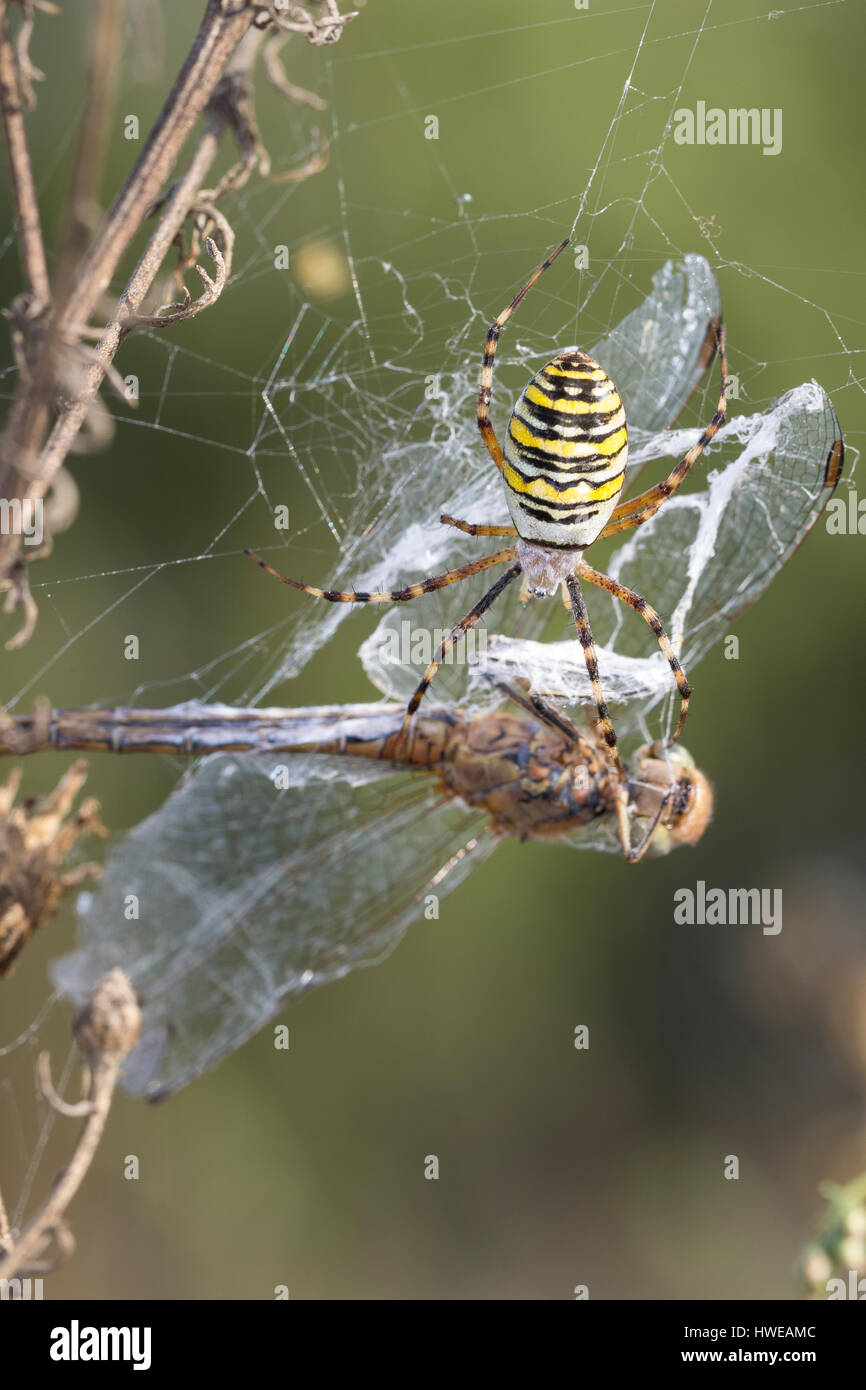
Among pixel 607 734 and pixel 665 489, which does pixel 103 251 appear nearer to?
pixel 665 489

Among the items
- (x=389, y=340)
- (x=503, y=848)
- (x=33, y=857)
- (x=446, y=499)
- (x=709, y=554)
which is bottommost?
(x=33, y=857)

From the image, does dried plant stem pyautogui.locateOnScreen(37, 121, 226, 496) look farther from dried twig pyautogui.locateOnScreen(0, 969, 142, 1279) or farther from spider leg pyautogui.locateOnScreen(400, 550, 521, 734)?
spider leg pyautogui.locateOnScreen(400, 550, 521, 734)

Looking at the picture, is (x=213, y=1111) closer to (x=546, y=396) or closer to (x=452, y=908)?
(x=452, y=908)

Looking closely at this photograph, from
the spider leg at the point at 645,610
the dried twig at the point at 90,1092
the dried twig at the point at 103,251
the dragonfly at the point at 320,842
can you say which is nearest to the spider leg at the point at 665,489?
the spider leg at the point at 645,610

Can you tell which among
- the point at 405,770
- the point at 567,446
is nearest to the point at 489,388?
the point at 567,446

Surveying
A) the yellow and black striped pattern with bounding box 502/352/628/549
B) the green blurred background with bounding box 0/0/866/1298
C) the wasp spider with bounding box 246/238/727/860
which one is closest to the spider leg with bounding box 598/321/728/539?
the wasp spider with bounding box 246/238/727/860
